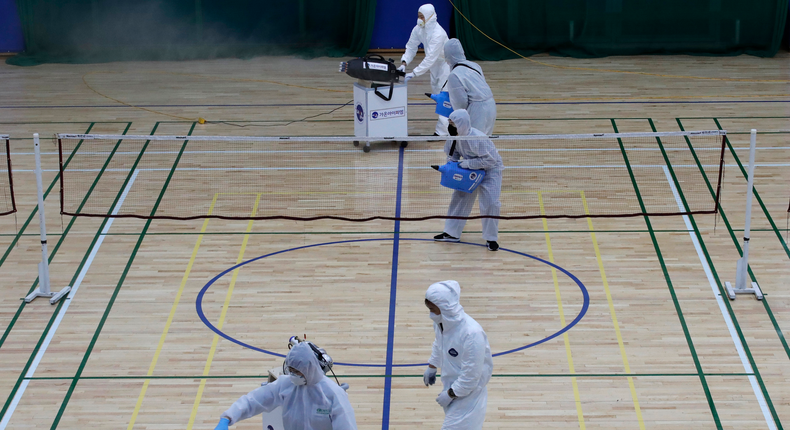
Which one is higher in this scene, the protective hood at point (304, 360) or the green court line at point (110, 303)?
the protective hood at point (304, 360)

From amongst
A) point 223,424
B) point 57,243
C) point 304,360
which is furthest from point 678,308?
point 57,243

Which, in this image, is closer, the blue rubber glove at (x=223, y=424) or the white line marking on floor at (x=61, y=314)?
the blue rubber glove at (x=223, y=424)

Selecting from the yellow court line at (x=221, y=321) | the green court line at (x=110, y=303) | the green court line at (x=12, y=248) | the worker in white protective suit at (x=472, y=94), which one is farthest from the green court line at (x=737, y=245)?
the green court line at (x=12, y=248)

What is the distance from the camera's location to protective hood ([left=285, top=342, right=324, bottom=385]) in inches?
217

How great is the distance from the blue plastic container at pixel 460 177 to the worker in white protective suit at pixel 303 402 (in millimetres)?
4810

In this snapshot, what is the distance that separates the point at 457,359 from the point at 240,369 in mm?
2787

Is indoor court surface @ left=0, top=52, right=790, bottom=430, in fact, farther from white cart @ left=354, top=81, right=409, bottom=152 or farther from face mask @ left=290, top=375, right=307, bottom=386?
face mask @ left=290, top=375, right=307, bottom=386

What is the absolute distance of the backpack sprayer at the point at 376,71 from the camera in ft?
42.9

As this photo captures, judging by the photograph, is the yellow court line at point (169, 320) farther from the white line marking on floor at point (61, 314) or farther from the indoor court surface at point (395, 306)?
the white line marking on floor at point (61, 314)

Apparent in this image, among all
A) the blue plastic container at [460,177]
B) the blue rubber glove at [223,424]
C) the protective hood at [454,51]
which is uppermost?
the protective hood at [454,51]

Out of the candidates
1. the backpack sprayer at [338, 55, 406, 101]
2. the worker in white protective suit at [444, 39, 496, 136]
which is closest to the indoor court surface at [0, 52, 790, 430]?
the backpack sprayer at [338, 55, 406, 101]

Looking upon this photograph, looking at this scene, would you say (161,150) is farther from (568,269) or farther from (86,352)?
(568,269)

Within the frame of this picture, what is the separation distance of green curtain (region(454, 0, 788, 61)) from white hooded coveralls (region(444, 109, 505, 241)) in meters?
8.43

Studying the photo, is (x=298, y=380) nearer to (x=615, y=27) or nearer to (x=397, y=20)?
(x=397, y=20)
